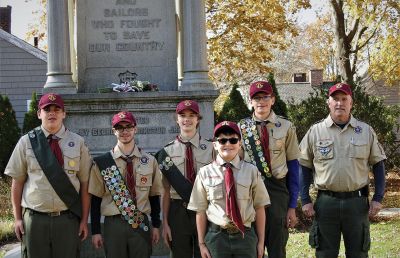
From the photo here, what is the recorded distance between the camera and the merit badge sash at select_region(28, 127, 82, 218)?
6027 mm

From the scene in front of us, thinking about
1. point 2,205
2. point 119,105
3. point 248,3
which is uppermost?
point 248,3

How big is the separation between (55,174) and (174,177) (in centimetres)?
118

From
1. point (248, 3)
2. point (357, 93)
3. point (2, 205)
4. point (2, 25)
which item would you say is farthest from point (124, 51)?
point (2, 25)

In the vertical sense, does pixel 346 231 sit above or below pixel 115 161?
below

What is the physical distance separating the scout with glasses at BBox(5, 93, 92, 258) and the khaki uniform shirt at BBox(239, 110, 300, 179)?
1.71 metres

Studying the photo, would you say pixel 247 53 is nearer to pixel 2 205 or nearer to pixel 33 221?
pixel 2 205

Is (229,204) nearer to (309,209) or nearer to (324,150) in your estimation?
(309,209)

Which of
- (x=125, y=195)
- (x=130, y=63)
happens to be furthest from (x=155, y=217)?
(x=130, y=63)

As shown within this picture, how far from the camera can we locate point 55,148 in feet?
20.2

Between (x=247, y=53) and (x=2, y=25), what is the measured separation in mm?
12575

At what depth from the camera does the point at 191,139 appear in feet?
21.4

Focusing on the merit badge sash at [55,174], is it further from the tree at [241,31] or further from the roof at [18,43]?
the roof at [18,43]

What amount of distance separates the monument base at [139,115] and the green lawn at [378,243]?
7.87 ft

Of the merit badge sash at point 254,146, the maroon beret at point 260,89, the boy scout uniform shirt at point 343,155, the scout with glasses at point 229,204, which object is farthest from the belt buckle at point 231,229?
the maroon beret at point 260,89
